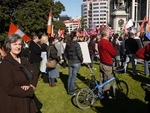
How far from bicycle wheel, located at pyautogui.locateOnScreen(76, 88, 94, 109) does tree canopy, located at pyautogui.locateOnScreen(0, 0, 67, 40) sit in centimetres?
2845

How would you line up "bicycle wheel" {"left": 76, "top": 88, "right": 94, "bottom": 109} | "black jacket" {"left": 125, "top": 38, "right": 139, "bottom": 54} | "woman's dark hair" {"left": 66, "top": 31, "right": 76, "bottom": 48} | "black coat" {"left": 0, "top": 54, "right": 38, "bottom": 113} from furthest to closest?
1. "black jacket" {"left": 125, "top": 38, "right": 139, "bottom": 54}
2. "woman's dark hair" {"left": 66, "top": 31, "right": 76, "bottom": 48}
3. "bicycle wheel" {"left": 76, "top": 88, "right": 94, "bottom": 109}
4. "black coat" {"left": 0, "top": 54, "right": 38, "bottom": 113}

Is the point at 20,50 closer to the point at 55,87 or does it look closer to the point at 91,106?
the point at 91,106

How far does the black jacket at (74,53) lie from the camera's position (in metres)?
8.10

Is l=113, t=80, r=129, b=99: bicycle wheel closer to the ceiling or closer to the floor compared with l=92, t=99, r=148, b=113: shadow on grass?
closer to the ceiling

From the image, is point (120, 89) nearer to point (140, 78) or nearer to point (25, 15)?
point (140, 78)

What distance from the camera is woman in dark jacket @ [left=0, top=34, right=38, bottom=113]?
3774 mm

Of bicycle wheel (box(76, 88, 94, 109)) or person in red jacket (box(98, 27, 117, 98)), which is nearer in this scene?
bicycle wheel (box(76, 88, 94, 109))

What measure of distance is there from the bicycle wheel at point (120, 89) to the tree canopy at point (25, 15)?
2802 centimetres

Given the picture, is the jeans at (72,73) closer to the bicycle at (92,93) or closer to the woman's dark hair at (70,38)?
the woman's dark hair at (70,38)

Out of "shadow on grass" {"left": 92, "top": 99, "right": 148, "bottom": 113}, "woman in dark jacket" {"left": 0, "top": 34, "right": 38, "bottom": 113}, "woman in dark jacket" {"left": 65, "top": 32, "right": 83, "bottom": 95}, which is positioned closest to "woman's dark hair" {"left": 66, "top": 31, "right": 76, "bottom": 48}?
"woman in dark jacket" {"left": 65, "top": 32, "right": 83, "bottom": 95}

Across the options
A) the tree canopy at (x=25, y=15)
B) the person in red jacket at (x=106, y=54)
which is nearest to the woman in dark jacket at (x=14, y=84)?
the person in red jacket at (x=106, y=54)

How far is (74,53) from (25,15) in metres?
30.1

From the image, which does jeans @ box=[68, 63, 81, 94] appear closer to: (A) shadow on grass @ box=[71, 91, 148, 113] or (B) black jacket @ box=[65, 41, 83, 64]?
(B) black jacket @ box=[65, 41, 83, 64]

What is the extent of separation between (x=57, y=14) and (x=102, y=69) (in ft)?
133
